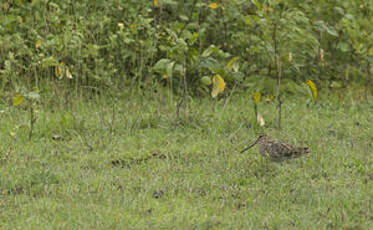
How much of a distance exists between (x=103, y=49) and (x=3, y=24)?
53.9 inches

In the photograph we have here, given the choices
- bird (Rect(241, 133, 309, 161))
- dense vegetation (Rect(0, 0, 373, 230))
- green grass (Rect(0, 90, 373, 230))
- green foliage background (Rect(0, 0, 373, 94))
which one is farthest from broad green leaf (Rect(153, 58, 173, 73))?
bird (Rect(241, 133, 309, 161))

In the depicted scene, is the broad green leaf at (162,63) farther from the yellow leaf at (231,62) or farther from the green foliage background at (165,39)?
the yellow leaf at (231,62)

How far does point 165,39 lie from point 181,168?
2.05 m

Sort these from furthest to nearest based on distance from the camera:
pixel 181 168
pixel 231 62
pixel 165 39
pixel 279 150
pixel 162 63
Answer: pixel 165 39 → pixel 162 63 → pixel 231 62 → pixel 181 168 → pixel 279 150

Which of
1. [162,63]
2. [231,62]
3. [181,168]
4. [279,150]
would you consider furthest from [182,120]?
→ [279,150]

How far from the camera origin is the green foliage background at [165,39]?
8.25 meters

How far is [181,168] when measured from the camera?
627cm

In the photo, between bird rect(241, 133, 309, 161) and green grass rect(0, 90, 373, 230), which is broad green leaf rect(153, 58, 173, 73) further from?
bird rect(241, 133, 309, 161)

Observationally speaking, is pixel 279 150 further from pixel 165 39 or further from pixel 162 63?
pixel 165 39

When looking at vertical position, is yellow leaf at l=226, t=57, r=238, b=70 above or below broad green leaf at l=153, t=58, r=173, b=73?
above

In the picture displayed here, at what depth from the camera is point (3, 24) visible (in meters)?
8.68

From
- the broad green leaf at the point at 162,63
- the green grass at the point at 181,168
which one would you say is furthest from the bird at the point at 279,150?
the broad green leaf at the point at 162,63

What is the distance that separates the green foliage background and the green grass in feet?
1.61

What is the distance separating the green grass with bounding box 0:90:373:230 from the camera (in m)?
5.12
